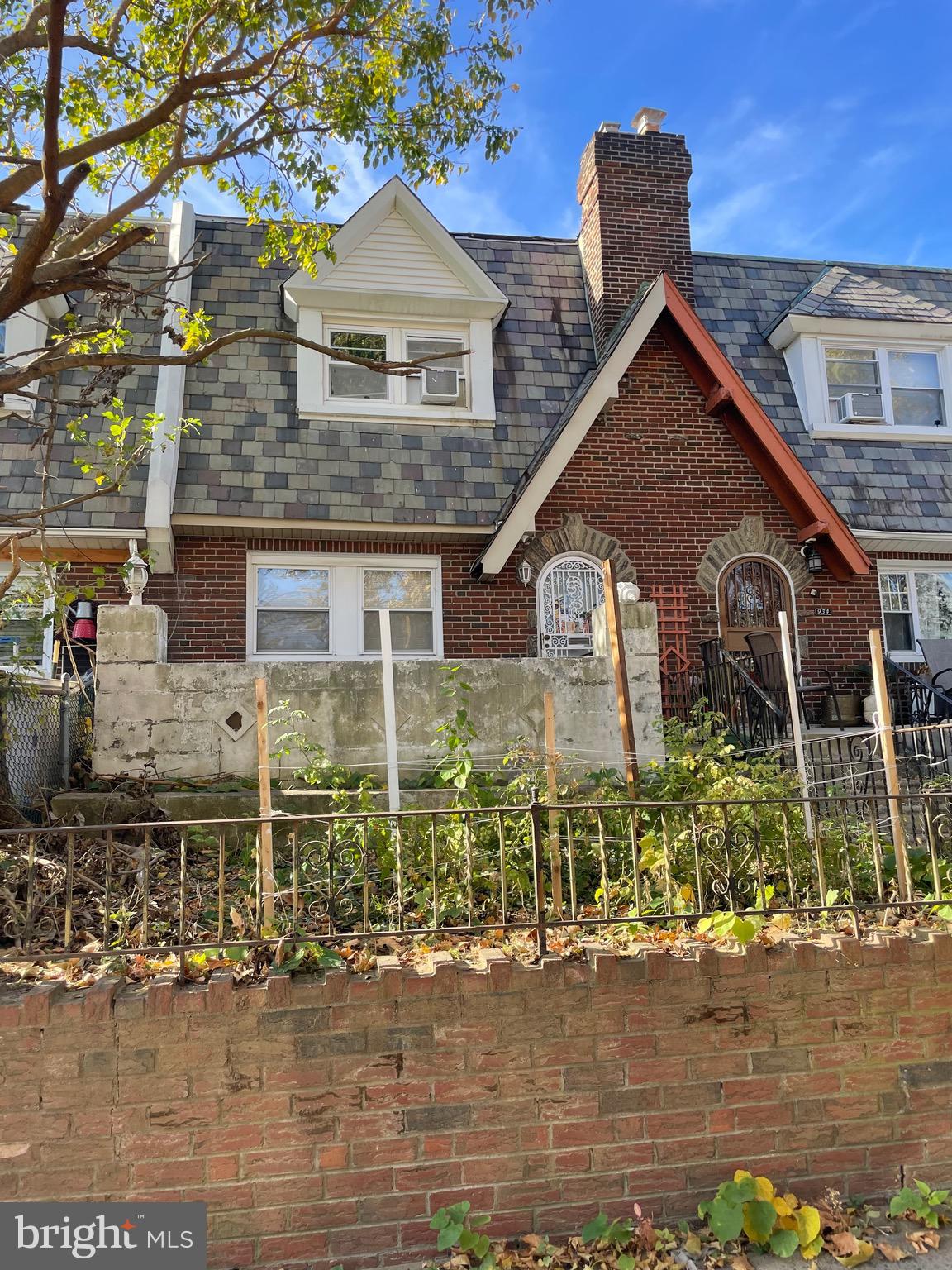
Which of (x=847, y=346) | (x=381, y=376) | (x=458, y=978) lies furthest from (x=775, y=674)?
(x=458, y=978)

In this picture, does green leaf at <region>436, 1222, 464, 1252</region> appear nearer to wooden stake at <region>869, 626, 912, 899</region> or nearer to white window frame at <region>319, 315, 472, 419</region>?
wooden stake at <region>869, 626, 912, 899</region>

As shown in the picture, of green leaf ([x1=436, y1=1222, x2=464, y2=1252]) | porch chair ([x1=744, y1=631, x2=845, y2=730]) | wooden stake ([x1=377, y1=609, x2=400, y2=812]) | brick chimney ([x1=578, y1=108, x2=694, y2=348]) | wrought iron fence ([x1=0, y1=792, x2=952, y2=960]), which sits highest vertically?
brick chimney ([x1=578, y1=108, x2=694, y2=348])

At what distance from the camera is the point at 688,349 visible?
11.0m

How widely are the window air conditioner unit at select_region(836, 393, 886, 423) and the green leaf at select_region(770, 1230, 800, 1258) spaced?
10.0 metres

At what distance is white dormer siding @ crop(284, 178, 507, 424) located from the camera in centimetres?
1086

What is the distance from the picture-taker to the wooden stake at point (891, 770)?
523 centimetres

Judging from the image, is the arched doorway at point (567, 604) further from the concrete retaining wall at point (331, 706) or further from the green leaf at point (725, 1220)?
the green leaf at point (725, 1220)

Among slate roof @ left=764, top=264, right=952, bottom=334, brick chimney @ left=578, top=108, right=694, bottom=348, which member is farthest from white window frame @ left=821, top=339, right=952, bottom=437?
brick chimney @ left=578, top=108, right=694, bottom=348

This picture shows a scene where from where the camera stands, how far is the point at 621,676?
23.2ft

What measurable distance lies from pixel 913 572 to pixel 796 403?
2651 mm

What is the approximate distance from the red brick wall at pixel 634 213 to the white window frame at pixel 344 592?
13.4 ft

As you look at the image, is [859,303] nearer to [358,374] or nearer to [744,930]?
[358,374]

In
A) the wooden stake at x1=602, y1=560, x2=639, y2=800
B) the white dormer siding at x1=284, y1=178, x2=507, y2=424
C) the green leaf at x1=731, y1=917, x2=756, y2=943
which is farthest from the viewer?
the white dormer siding at x1=284, y1=178, x2=507, y2=424

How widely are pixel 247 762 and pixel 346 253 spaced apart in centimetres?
681
